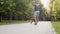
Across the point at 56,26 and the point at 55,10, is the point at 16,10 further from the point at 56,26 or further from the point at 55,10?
the point at 56,26

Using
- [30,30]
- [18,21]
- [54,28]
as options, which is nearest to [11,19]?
[18,21]

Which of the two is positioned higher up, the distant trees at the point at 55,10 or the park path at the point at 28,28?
the distant trees at the point at 55,10

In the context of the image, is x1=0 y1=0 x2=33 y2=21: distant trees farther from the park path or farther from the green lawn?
the green lawn

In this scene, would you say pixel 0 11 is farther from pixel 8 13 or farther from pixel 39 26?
pixel 39 26

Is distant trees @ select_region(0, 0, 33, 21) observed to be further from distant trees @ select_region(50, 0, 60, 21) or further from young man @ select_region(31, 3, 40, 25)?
distant trees @ select_region(50, 0, 60, 21)

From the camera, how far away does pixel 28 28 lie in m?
2.39

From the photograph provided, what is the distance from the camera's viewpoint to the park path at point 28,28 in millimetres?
2324

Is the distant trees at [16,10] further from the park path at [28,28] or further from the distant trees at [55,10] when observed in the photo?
the distant trees at [55,10]

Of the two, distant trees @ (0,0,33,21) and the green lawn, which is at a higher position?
distant trees @ (0,0,33,21)

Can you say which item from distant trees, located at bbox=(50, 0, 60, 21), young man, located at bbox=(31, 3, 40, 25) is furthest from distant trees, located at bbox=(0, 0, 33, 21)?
distant trees, located at bbox=(50, 0, 60, 21)

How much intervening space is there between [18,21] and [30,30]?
0.56 feet

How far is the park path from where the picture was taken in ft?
7.63

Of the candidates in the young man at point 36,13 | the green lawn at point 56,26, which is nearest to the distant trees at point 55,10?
the green lawn at point 56,26

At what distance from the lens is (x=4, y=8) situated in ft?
8.04
